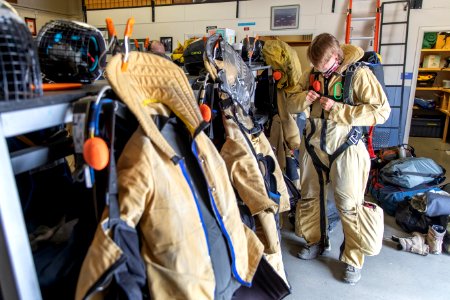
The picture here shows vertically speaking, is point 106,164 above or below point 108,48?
below

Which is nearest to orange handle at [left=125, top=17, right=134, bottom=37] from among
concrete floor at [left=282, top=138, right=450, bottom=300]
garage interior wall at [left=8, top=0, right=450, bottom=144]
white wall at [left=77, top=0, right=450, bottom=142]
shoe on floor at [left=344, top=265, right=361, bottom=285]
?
concrete floor at [left=282, top=138, right=450, bottom=300]

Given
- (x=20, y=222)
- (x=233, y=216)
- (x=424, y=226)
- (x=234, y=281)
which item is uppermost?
(x=20, y=222)

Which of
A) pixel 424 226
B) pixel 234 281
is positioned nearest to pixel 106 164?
pixel 234 281

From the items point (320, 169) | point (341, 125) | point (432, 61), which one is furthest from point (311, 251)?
point (432, 61)

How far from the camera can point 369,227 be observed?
87.0 inches

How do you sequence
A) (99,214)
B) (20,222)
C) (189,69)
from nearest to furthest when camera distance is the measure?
(20,222) < (99,214) < (189,69)

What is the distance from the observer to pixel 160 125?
90 centimetres

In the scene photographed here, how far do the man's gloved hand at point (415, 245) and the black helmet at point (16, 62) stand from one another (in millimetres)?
2839

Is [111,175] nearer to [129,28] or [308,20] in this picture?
[129,28]

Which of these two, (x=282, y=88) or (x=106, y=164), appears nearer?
(x=106, y=164)

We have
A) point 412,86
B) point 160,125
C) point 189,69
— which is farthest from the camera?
point 412,86

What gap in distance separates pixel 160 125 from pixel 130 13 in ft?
20.1

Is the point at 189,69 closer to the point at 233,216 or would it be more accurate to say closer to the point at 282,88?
the point at 233,216

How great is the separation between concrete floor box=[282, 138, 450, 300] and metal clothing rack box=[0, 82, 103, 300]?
71.5 inches
